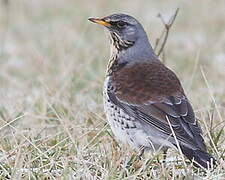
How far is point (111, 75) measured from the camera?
240 inches

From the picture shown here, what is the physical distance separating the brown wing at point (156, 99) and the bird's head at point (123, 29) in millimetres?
395

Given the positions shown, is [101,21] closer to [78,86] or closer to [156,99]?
[156,99]

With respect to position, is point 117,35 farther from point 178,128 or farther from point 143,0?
point 143,0

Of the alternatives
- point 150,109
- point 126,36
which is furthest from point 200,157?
point 126,36

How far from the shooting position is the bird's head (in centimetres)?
637

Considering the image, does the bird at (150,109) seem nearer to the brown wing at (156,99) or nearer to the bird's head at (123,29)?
the brown wing at (156,99)

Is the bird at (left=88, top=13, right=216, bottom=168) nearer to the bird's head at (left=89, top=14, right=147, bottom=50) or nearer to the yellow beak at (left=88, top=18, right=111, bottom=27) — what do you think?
the bird's head at (left=89, top=14, right=147, bottom=50)

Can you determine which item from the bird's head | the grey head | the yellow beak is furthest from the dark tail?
the yellow beak

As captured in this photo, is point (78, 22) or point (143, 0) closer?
point (78, 22)

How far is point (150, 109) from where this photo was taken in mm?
5539

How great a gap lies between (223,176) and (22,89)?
4351 mm

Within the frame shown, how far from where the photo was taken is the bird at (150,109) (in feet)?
17.4

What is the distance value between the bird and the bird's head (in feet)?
0.48

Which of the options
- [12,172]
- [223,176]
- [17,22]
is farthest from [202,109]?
[17,22]
